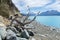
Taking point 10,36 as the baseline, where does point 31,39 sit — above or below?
below

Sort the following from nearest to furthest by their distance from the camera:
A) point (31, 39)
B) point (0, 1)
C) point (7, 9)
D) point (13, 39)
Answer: point (13, 39), point (31, 39), point (0, 1), point (7, 9)

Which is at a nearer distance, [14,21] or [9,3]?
[14,21]

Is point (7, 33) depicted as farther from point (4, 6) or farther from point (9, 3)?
point (9, 3)

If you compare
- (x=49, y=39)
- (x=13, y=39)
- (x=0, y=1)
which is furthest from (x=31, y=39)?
(x=0, y=1)

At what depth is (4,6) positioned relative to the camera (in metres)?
14.8

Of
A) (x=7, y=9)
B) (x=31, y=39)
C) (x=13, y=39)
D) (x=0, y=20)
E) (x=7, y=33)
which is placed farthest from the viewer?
(x=7, y=9)

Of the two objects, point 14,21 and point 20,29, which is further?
point 14,21

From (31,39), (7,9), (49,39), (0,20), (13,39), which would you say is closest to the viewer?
(13,39)

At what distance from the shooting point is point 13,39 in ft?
28.9

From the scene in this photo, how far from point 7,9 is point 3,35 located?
612 centimetres

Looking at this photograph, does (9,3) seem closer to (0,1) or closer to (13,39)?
(0,1)

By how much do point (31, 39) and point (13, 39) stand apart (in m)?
1.94

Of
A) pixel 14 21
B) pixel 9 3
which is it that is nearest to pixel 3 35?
pixel 14 21

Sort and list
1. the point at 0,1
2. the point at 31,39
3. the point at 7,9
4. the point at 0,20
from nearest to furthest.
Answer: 1. the point at 31,39
2. the point at 0,20
3. the point at 0,1
4. the point at 7,9
